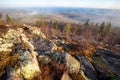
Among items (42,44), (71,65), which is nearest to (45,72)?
(71,65)

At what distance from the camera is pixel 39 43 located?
125 ft

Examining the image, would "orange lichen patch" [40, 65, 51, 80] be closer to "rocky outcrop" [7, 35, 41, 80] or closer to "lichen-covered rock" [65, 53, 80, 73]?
"rocky outcrop" [7, 35, 41, 80]

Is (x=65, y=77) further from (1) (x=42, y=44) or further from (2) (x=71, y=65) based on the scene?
(1) (x=42, y=44)

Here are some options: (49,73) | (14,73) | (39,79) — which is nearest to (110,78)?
(49,73)

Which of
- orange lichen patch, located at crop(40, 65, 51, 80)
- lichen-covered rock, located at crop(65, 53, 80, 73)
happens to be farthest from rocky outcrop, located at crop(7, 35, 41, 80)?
lichen-covered rock, located at crop(65, 53, 80, 73)

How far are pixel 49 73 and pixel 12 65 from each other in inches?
249

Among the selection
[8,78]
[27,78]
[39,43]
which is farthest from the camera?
[39,43]

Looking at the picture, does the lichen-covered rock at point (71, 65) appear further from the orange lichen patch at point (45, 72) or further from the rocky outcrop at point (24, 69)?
the rocky outcrop at point (24, 69)

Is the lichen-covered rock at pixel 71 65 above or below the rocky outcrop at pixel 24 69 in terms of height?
below

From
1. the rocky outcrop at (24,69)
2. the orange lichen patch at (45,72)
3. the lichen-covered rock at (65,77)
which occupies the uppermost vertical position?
the rocky outcrop at (24,69)

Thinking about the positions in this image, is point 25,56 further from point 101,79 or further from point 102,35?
point 102,35

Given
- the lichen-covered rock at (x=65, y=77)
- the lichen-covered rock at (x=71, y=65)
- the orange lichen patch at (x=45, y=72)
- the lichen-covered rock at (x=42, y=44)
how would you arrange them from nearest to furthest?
the orange lichen patch at (x=45, y=72)
the lichen-covered rock at (x=65, y=77)
the lichen-covered rock at (x=71, y=65)
the lichen-covered rock at (x=42, y=44)

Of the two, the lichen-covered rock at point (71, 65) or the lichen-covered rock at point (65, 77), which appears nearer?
the lichen-covered rock at point (65, 77)

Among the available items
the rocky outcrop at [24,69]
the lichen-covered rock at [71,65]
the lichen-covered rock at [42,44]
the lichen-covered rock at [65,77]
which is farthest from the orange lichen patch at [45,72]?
the lichen-covered rock at [42,44]
